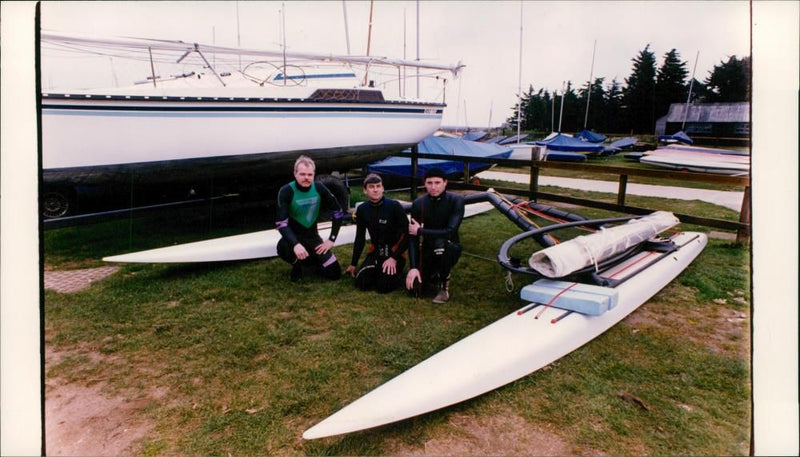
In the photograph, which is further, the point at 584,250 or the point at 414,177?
the point at 414,177

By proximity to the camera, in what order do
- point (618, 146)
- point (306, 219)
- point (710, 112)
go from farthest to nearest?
point (710, 112)
point (618, 146)
point (306, 219)

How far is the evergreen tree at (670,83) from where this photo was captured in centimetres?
2613

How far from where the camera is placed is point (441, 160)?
33.7 ft

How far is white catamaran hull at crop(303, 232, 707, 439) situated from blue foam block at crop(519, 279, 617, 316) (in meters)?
0.07

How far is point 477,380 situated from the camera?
8.49ft

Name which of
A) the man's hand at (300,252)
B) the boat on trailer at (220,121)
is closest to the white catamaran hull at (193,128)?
the boat on trailer at (220,121)

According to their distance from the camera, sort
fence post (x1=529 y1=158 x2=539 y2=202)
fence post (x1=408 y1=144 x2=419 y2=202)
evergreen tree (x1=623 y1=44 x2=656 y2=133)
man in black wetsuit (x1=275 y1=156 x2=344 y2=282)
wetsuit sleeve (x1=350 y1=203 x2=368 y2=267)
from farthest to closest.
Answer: evergreen tree (x1=623 y1=44 x2=656 y2=133) → fence post (x1=408 y1=144 x2=419 y2=202) → fence post (x1=529 y1=158 x2=539 y2=202) → man in black wetsuit (x1=275 y1=156 x2=344 y2=282) → wetsuit sleeve (x1=350 y1=203 x2=368 y2=267)

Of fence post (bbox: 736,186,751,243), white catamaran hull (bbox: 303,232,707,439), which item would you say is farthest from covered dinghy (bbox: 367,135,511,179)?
white catamaran hull (bbox: 303,232,707,439)

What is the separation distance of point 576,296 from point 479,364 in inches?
43.7

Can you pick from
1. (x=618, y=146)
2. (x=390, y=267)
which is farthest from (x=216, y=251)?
(x=618, y=146)

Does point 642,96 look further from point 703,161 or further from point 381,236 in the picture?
point 381,236

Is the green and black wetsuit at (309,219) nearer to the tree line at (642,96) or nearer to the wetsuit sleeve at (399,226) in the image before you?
the wetsuit sleeve at (399,226)

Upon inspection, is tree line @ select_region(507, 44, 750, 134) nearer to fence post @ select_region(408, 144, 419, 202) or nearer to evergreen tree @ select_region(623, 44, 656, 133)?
evergreen tree @ select_region(623, 44, 656, 133)

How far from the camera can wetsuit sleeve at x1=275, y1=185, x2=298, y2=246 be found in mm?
4456
